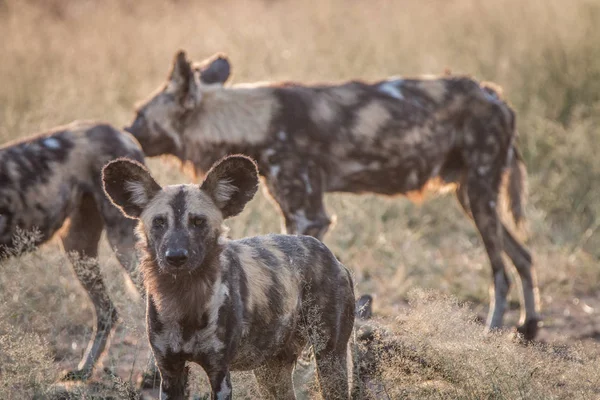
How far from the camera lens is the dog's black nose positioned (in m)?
2.98

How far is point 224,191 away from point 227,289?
33 centimetres

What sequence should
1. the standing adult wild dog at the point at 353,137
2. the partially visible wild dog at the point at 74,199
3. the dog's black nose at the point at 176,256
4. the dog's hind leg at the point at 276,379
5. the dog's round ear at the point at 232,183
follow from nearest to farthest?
the dog's black nose at the point at 176,256 → the dog's round ear at the point at 232,183 → the dog's hind leg at the point at 276,379 → the partially visible wild dog at the point at 74,199 → the standing adult wild dog at the point at 353,137

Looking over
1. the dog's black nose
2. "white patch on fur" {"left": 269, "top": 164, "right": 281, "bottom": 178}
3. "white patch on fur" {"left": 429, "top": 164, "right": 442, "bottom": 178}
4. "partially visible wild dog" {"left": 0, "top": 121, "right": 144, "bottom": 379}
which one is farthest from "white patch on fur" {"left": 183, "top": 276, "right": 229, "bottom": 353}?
"white patch on fur" {"left": 429, "top": 164, "right": 442, "bottom": 178}

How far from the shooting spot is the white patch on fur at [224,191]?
3254 millimetres

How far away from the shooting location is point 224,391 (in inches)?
119

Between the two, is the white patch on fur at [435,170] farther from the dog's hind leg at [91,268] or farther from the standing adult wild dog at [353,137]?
the dog's hind leg at [91,268]

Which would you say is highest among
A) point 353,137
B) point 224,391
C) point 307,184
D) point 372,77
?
point 224,391

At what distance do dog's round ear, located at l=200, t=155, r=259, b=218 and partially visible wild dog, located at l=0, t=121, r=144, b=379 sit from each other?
1144 mm

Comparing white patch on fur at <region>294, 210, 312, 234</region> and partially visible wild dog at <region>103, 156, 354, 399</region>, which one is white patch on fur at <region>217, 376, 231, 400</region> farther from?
white patch on fur at <region>294, 210, 312, 234</region>

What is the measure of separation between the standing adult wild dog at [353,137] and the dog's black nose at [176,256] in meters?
2.47

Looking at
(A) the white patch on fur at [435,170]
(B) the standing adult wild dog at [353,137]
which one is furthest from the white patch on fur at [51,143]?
(A) the white patch on fur at [435,170]

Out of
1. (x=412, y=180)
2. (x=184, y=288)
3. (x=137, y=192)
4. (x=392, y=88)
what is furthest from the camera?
(x=392, y=88)

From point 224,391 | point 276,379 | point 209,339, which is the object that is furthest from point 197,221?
point 276,379

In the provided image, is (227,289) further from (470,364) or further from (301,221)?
(301,221)
